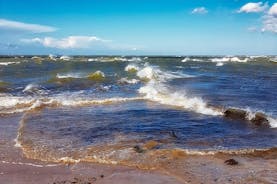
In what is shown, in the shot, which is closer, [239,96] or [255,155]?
[255,155]

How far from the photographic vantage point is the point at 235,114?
1738 centimetres

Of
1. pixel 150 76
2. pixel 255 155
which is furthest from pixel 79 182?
pixel 150 76

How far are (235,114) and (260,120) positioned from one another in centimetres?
147

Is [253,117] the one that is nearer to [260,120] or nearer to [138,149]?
[260,120]

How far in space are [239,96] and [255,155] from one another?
13907mm

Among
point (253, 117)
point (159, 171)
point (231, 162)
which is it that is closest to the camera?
point (159, 171)

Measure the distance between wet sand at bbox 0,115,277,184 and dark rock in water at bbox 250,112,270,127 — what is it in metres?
4.76

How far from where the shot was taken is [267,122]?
621 inches

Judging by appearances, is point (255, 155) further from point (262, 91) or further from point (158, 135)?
point (262, 91)

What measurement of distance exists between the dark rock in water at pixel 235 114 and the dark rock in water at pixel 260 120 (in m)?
A: 0.59

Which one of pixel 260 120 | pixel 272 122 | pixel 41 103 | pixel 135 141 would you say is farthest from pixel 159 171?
pixel 41 103

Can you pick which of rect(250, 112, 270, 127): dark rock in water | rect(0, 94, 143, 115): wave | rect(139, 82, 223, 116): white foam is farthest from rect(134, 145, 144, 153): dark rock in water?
rect(0, 94, 143, 115): wave

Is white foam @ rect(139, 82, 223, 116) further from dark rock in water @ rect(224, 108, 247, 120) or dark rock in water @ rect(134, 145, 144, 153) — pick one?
dark rock in water @ rect(134, 145, 144, 153)

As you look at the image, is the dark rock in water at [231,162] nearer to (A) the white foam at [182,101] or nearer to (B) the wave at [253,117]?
(B) the wave at [253,117]
